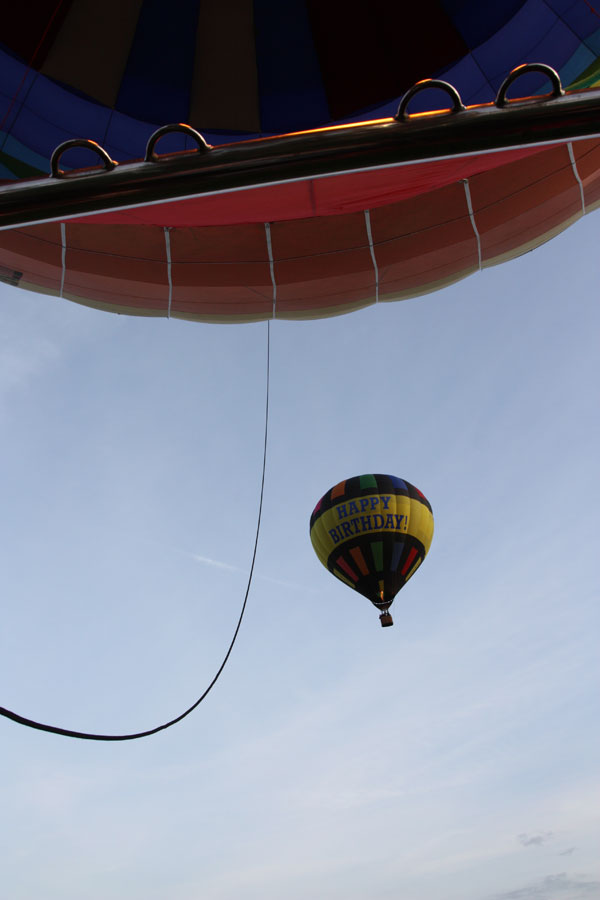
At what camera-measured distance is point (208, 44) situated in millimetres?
7137

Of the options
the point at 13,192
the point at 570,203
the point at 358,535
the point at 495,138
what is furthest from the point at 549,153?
the point at 358,535

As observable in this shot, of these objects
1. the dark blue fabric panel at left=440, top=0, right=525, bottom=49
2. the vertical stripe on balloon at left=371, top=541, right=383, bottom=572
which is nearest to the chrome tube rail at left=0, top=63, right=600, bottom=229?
the dark blue fabric panel at left=440, top=0, right=525, bottom=49

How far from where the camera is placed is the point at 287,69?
284 inches

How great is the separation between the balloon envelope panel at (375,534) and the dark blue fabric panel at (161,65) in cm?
796

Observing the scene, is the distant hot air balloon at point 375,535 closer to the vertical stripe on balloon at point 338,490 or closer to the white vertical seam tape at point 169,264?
the vertical stripe on balloon at point 338,490

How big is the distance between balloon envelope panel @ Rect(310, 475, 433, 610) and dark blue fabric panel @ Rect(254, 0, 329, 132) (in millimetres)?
7585

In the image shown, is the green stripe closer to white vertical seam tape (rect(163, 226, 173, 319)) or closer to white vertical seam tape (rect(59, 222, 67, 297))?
white vertical seam tape (rect(163, 226, 173, 319))

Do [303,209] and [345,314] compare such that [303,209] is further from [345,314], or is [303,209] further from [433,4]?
[433,4]

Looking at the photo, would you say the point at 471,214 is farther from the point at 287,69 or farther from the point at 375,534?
the point at 375,534

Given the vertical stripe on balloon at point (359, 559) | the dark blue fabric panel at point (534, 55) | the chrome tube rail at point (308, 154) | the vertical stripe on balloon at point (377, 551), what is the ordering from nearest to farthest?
1. the chrome tube rail at point (308, 154)
2. the dark blue fabric panel at point (534, 55)
3. the vertical stripe on balloon at point (377, 551)
4. the vertical stripe on balloon at point (359, 559)

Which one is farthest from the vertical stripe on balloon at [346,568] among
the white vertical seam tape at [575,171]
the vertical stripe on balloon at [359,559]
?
the white vertical seam tape at [575,171]

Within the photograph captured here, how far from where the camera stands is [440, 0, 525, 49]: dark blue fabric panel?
22.3 feet

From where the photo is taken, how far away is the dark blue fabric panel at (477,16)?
22.3 feet

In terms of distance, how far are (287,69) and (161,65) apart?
1.28m
